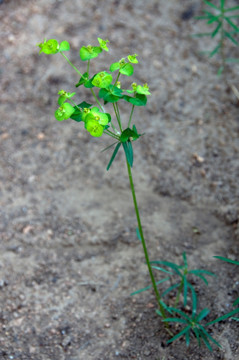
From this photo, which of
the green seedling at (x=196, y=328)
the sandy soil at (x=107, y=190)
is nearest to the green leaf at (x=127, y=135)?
the green seedling at (x=196, y=328)

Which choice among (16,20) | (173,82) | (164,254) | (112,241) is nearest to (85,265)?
(112,241)

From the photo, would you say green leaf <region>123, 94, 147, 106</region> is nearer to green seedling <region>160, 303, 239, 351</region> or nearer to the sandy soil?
green seedling <region>160, 303, 239, 351</region>

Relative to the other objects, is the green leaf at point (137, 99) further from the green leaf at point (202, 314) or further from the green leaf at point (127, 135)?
the green leaf at point (202, 314)

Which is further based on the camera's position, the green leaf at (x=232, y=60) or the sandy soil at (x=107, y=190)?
the green leaf at (x=232, y=60)

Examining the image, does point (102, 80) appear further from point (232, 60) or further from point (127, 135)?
point (232, 60)

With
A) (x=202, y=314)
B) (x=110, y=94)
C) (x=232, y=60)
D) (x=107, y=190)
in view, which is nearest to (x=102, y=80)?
(x=110, y=94)

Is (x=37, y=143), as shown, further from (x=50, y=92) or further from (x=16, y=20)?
(x=16, y=20)

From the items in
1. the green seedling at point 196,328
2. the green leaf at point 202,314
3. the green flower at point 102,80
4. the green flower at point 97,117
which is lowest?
the green seedling at point 196,328

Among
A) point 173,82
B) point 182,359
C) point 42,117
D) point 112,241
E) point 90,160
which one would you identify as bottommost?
point 182,359
